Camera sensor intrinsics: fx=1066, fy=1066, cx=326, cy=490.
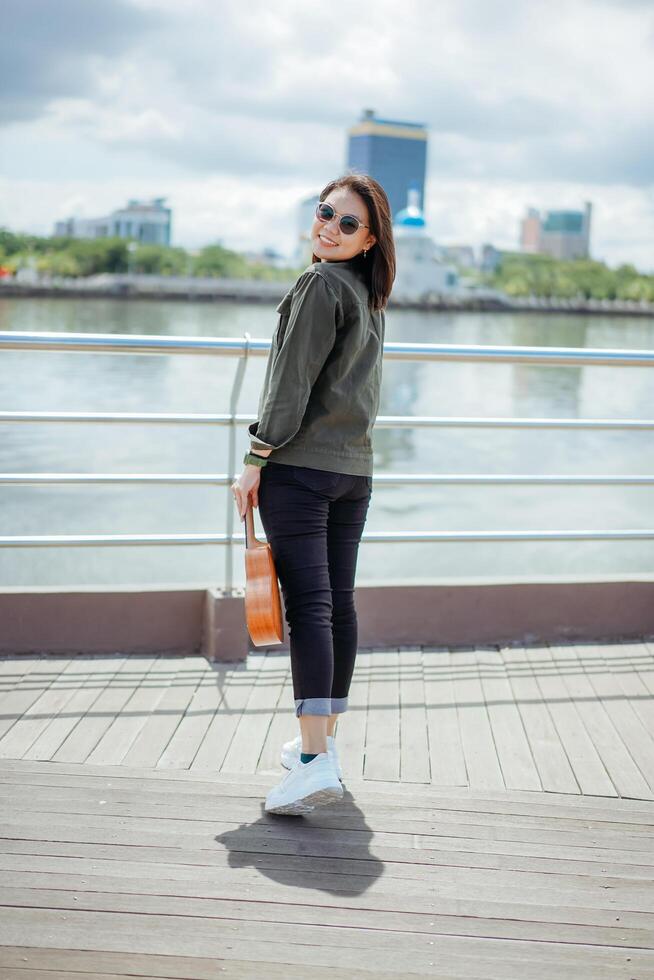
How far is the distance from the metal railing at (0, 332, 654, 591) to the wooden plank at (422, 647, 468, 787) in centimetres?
39

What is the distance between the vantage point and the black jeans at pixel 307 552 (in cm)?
213

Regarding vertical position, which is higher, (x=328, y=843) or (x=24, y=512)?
(x=328, y=843)

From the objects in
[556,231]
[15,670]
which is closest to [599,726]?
[15,670]

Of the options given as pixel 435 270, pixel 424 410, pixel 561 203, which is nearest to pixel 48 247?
pixel 435 270

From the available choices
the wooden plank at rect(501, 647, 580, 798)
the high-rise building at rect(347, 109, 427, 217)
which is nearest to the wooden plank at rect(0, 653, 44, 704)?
the wooden plank at rect(501, 647, 580, 798)

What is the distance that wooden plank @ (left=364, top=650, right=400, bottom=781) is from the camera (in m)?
2.49

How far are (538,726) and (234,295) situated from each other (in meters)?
73.3

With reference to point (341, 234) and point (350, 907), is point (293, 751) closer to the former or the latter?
point (350, 907)

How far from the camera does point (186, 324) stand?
166ft

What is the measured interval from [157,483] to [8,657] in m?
0.68

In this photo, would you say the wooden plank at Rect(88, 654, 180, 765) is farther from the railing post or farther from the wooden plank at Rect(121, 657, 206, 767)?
the railing post

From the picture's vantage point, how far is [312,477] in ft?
6.97

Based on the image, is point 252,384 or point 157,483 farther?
point 252,384

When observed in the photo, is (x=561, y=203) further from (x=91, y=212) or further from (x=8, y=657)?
(x=8, y=657)
